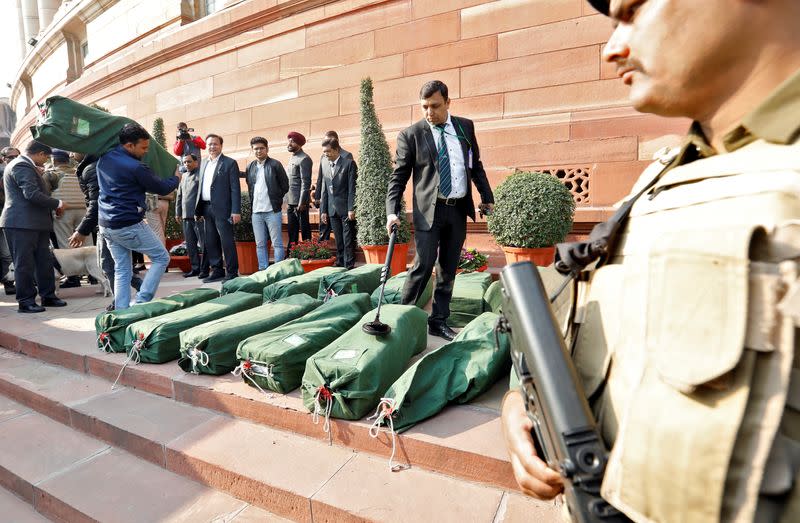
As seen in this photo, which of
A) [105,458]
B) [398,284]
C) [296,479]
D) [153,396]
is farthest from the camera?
[398,284]

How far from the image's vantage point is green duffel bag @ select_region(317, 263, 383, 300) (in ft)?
14.5

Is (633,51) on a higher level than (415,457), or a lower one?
higher

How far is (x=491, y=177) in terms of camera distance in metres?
6.98

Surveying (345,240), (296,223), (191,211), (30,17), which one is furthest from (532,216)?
(30,17)

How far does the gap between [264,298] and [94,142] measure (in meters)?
2.45

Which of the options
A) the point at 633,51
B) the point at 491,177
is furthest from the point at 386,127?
the point at 633,51

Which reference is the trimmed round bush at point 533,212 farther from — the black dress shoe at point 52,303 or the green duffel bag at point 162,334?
the black dress shoe at point 52,303

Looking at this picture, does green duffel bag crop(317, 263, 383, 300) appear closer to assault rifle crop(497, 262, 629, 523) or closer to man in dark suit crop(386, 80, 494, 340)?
man in dark suit crop(386, 80, 494, 340)

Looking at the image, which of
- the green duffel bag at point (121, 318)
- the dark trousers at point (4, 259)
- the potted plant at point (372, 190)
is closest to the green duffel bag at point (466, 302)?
the potted plant at point (372, 190)

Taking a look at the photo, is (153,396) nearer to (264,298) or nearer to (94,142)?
(264,298)

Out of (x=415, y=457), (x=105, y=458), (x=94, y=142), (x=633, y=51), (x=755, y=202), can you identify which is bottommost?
(x=105, y=458)

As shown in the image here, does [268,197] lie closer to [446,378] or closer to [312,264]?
[312,264]

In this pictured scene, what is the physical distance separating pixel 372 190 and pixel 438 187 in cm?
267

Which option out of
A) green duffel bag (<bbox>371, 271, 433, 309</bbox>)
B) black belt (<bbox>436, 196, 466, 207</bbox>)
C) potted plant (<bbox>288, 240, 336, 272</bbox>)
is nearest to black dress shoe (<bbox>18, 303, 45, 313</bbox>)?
potted plant (<bbox>288, 240, 336, 272</bbox>)
